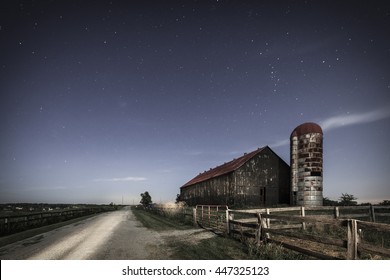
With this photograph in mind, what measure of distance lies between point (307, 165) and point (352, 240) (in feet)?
61.8

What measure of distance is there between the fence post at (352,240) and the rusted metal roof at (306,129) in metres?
19.6

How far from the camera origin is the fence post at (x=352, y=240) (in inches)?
209

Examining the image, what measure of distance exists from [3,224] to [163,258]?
9.47 metres

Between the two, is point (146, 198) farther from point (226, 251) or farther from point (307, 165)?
point (226, 251)

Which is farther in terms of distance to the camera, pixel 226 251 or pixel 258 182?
pixel 258 182

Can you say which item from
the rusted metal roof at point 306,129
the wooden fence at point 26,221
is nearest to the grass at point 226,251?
the wooden fence at point 26,221

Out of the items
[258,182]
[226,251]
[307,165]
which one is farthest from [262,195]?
[226,251]

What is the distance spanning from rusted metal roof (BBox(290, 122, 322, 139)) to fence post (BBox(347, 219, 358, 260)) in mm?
19559

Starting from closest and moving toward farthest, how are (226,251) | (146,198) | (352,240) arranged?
(352,240), (226,251), (146,198)

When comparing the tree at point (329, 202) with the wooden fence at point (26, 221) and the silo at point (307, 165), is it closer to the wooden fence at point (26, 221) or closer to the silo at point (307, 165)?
the silo at point (307, 165)

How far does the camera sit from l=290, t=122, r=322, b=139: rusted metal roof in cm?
2366

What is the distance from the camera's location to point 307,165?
910 inches
